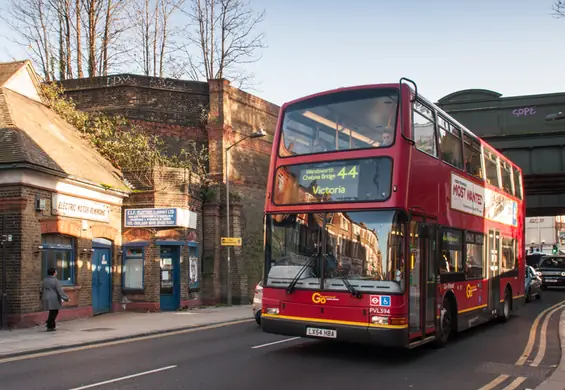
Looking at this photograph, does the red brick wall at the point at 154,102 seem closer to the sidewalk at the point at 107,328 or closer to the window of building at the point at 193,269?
the window of building at the point at 193,269

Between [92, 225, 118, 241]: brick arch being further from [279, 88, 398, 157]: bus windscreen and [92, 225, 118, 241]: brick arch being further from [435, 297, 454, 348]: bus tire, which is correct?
[435, 297, 454, 348]: bus tire

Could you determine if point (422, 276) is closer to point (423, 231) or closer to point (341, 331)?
point (423, 231)

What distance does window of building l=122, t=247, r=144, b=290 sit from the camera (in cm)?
2214

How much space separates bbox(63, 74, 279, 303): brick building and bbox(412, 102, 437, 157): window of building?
14.9 meters

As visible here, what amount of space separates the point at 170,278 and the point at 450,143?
13.4 meters

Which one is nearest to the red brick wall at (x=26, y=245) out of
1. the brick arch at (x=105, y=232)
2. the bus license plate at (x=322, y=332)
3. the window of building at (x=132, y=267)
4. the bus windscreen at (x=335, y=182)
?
the brick arch at (x=105, y=232)

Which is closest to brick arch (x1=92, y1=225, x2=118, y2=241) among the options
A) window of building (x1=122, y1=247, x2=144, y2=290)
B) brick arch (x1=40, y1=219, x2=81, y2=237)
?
window of building (x1=122, y1=247, x2=144, y2=290)

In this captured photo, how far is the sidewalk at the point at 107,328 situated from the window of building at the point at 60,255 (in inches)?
59.0

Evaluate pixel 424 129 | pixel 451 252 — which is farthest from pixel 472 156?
pixel 424 129

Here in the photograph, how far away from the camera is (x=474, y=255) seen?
13.9 m

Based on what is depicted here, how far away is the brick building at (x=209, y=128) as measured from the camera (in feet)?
84.0

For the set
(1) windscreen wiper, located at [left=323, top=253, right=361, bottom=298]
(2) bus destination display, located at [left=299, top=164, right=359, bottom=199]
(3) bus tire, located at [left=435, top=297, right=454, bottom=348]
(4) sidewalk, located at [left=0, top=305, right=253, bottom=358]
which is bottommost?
(4) sidewalk, located at [left=0, top=305, right=253, bottom=358]

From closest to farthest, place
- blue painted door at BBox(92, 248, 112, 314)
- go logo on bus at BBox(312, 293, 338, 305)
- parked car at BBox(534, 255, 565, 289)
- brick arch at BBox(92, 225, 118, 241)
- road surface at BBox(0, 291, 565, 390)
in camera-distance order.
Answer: road surface at BBox(0, 291, 565, 390) < go logo on bus at BBox(312, 293, 338, 305) < brick arch at BBox(92, 225, 118, 241) < blue painted door at BBox(92, 248, 112, 314) < parked car at BBox(534, 255, 565, 289)

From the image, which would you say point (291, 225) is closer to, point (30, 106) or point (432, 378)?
point (432, 378)
